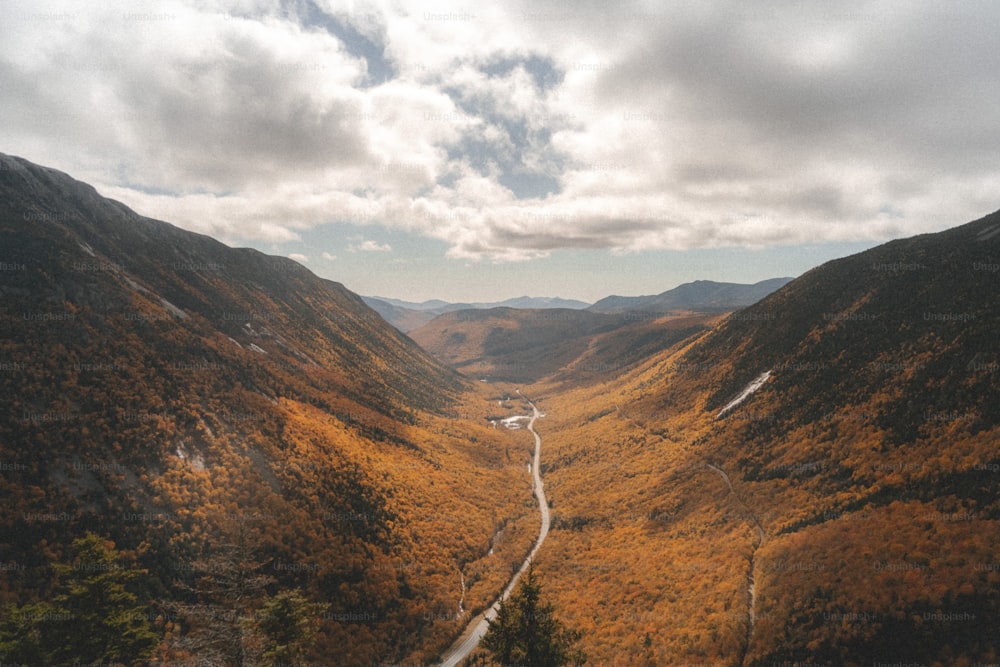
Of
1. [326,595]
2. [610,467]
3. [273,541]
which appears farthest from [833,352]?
[273,541]

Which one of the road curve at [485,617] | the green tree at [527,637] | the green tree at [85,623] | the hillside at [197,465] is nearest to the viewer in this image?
the green tree at [85,623]

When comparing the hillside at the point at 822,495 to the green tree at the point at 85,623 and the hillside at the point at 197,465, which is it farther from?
the green tree at the point at 85,623

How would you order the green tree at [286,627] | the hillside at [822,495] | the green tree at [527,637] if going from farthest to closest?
the hillside at [822,495], the green tree at [527,637], the green tree at [286,627]

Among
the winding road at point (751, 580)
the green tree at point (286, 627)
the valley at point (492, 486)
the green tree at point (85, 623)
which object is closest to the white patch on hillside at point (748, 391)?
the valley at point (492, 486)

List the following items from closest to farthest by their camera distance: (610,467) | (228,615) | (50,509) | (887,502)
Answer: (228,615) → (50,509) → (887,502) → (610,467)

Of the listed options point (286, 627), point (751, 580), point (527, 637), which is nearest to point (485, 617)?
point (527, 637)

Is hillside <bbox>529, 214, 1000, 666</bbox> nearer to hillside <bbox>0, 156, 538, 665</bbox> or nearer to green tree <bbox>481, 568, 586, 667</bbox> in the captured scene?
green tree <bbox>481, 568, 586, 667</bbox>

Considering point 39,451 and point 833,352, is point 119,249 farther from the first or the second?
point 833,352
